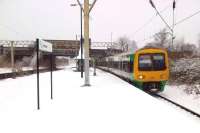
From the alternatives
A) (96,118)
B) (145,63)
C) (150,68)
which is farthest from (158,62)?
(96,118)

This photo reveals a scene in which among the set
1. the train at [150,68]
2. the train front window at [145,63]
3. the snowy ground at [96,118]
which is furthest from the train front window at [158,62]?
the snowy ground at [96,118]

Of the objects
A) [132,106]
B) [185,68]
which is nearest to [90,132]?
[132,106]

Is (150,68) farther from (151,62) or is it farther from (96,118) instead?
(96,118)

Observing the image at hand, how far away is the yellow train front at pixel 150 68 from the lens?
720 inches

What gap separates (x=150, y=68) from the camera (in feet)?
60.5

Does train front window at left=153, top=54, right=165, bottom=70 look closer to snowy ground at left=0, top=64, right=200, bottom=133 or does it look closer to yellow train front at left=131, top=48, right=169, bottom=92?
yellow train front at left=131, top=48, right=169, bottom=92

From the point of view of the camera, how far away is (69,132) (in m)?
6.98

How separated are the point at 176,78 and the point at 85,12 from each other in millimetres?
9936

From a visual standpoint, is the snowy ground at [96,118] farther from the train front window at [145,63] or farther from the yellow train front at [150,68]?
the train front window at [145,63]

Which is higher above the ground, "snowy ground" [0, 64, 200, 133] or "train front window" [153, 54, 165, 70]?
"train front window" [153, 54, 165, 70]

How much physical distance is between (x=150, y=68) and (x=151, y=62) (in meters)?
0.33

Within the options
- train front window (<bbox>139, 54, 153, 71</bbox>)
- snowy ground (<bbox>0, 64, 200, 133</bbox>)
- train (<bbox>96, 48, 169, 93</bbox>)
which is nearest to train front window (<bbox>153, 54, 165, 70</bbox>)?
train (<bbox>96, 48, 169, 93</bbox>)

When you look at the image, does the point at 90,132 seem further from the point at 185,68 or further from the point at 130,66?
the point at 185,68

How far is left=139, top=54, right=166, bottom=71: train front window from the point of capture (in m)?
18.4
